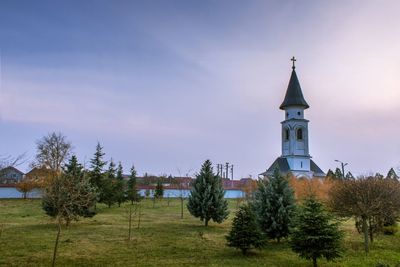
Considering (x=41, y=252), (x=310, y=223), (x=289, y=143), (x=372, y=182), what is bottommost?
(x=41, y=252)

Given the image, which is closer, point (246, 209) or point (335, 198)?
point (246, 209)

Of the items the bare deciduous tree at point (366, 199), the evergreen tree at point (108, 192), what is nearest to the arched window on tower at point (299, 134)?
the evergreen tree at point (108, 192)

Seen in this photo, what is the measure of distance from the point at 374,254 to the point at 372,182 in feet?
15.4

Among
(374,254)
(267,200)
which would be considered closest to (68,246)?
(267,200)

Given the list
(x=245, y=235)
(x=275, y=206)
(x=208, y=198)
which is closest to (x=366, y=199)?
(x=275, y=206)

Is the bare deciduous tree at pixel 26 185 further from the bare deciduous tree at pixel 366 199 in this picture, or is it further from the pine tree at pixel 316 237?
the pine tree at pixel 316 237

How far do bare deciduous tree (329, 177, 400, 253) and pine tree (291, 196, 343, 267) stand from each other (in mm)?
5520

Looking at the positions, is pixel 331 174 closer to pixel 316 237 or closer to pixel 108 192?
pixel 108 192

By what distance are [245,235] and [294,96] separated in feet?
153

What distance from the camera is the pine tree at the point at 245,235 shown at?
56.5 ft

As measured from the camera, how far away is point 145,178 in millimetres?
97688

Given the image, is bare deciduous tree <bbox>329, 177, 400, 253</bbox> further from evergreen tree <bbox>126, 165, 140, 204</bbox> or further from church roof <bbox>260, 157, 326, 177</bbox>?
church roof <bbox>260, 157, 326, 177</bbox>

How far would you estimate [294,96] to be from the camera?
199 feet

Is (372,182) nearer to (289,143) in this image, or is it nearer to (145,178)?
(289,143)
